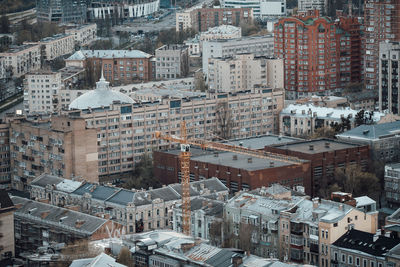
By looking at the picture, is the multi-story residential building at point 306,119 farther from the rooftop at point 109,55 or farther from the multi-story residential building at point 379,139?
the rooftop at point 109,55

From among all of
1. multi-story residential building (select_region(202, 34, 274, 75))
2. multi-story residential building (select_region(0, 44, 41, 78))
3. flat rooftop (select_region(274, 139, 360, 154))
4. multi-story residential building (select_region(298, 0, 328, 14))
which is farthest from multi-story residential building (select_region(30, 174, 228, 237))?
multi-story residential building (select_region(298, 0, 328, 14))

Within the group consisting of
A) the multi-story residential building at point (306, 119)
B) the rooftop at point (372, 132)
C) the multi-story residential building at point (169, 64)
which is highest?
the multi-story residential building at point (169, 64)

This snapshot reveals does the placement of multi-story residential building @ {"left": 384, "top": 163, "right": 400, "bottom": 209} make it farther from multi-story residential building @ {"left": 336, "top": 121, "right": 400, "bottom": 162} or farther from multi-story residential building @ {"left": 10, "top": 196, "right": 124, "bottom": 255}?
multi-story residential building @ {"left": 10, "top": 196, "right": 124, "bottom": 255}

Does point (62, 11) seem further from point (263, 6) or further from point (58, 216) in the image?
point (58, 216)

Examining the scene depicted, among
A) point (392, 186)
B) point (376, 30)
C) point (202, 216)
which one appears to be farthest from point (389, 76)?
point (202, 216)

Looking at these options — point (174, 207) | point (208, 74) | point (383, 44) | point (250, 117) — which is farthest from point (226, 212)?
point (208, 74)

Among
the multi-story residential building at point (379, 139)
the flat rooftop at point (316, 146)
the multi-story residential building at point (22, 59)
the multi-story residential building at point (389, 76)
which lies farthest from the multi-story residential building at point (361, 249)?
the multi-story residential building at point (22, 59)
